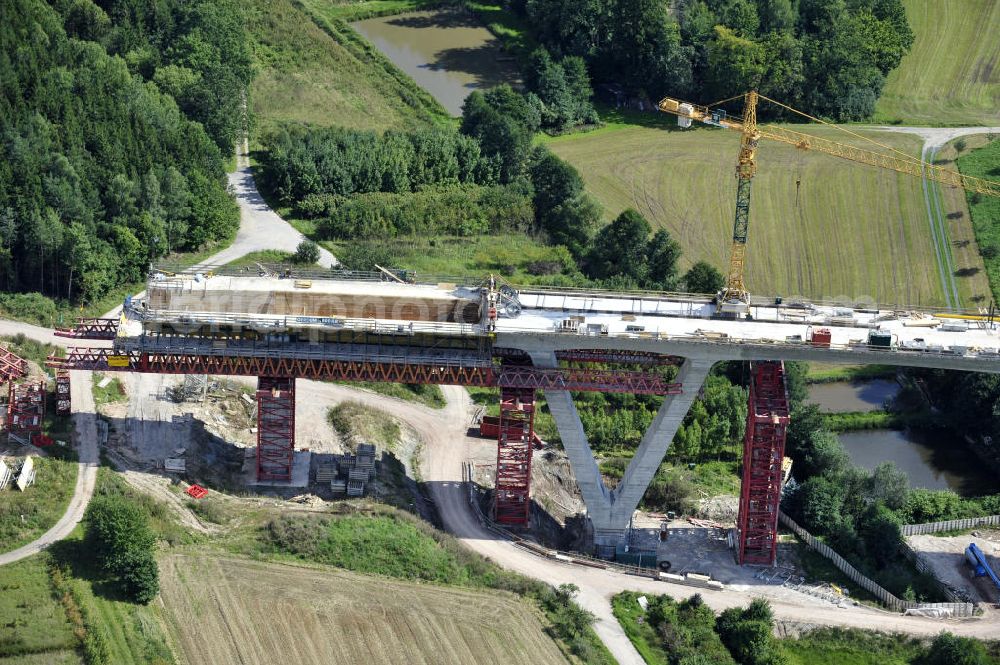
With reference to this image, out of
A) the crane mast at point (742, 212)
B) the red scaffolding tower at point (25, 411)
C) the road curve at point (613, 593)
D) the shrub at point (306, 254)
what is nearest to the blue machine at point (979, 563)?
the road curve at point (613, 593)

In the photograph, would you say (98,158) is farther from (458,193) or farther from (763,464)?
(763,464)

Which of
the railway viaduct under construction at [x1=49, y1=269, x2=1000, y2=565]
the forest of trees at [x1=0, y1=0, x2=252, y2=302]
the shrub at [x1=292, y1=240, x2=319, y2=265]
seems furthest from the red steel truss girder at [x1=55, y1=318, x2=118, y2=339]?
the shrub at [x1=292, y1=240, x2=319, y2=265]

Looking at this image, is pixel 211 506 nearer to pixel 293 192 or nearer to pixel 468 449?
pixel 468 449

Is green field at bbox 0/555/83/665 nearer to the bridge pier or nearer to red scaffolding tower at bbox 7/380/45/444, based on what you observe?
red scaffolding tower at bbox 7/380/45/444

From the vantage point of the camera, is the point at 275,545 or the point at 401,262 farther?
the point at 401,262

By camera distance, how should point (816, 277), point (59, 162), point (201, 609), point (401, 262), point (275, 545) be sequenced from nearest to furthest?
point (201, 609) → point (275, 545) → point (59, 162) → point (401, 262) → point (816, 277)

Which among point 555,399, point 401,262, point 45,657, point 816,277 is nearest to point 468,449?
point 555,399

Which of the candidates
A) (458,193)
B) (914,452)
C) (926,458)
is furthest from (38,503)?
(926,458)
